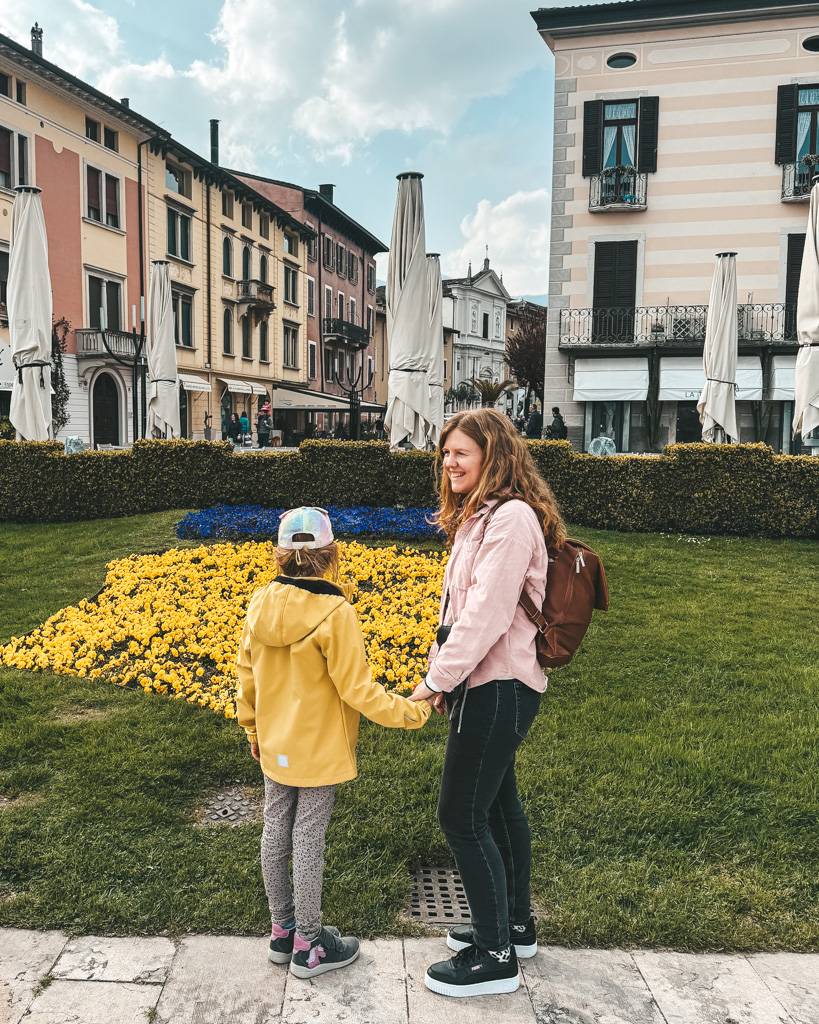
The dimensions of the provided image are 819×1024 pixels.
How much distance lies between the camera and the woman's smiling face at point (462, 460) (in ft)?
8.57

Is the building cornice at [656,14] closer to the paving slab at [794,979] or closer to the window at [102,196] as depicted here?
the window at [102,196]

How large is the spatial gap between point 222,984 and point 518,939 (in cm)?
102

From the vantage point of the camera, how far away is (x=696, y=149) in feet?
66.2

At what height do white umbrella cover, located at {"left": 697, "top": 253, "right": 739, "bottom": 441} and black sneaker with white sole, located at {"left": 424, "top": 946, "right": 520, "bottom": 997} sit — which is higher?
white umbrella cover, located at {"left": 697, "top": 253, "right": 739, "bottom": 441}

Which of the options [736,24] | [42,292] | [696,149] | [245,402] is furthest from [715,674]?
[245,402]

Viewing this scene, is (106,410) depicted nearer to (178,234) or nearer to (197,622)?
(178,234)

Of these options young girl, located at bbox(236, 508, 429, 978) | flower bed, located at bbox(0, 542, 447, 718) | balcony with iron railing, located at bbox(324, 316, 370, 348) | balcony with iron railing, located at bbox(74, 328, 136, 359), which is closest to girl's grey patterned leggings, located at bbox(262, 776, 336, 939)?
young girl, located at bbox(236, 508, 429, 978)

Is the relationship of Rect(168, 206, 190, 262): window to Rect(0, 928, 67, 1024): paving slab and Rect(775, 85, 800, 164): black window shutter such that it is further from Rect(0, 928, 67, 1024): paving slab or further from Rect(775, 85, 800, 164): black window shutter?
Rect(0, 928, 67, 1024): paving slab

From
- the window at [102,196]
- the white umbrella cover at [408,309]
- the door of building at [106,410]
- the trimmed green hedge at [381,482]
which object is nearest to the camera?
the trimmed green hedge at [381,482]

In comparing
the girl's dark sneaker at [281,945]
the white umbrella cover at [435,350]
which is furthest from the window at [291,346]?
the girl's dark sneaker at [281,945]

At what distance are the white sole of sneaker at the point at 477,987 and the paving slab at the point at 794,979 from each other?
851 millimetres

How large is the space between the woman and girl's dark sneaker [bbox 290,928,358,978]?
0.31 m

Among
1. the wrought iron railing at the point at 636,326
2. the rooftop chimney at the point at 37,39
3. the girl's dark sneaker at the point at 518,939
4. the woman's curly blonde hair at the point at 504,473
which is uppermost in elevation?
the rooftop chimney at the point at 37,39

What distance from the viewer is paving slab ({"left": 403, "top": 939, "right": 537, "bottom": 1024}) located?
2.45 m
